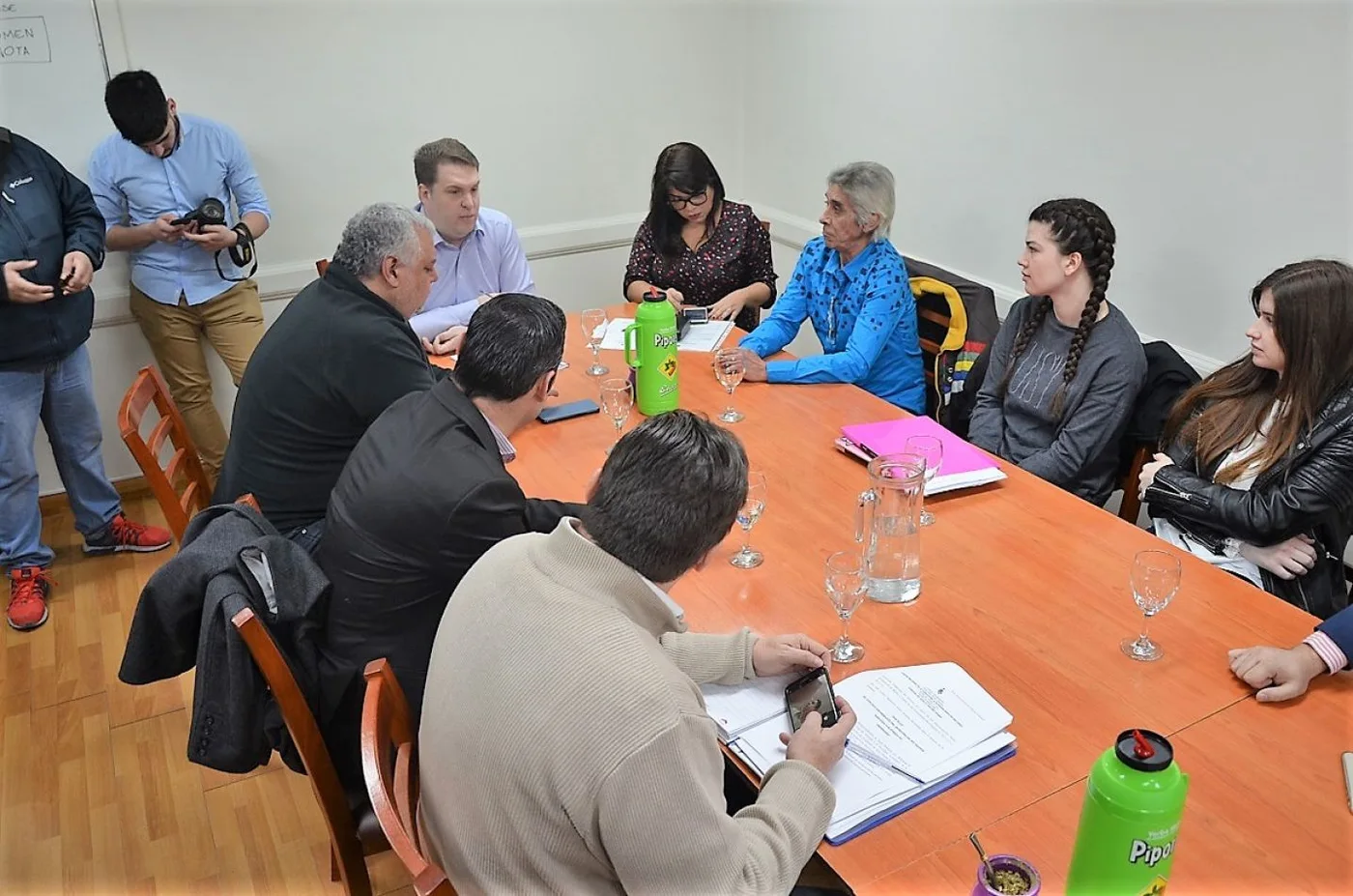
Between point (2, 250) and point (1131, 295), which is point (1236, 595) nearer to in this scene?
point (1131, 295)

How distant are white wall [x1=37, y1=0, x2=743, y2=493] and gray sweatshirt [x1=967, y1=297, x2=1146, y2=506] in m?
2.29

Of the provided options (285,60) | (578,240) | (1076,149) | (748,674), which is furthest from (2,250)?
(1076,149)

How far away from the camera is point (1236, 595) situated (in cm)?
182

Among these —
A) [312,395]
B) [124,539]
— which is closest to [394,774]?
[312,395]

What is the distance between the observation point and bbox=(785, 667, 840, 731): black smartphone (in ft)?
4.84

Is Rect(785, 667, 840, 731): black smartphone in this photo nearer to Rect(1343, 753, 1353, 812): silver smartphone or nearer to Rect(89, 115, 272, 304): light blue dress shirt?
Rect(1343, 753, 1353, 812): silver smartphone

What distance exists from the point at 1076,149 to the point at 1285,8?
2.29ft

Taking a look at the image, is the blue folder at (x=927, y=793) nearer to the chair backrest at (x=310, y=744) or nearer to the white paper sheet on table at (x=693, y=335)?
the chair backrest at (x=310, y=744)

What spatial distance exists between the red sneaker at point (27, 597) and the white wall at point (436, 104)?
0.66 meters

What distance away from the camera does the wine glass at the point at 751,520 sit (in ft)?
6.46

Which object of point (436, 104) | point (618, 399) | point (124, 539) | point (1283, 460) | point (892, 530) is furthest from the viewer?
point (436, 104)

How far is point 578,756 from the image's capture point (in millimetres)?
Answer: 1136

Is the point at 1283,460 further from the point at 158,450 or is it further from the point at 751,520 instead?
the point at 158,450

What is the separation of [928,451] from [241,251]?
270 centimetres
